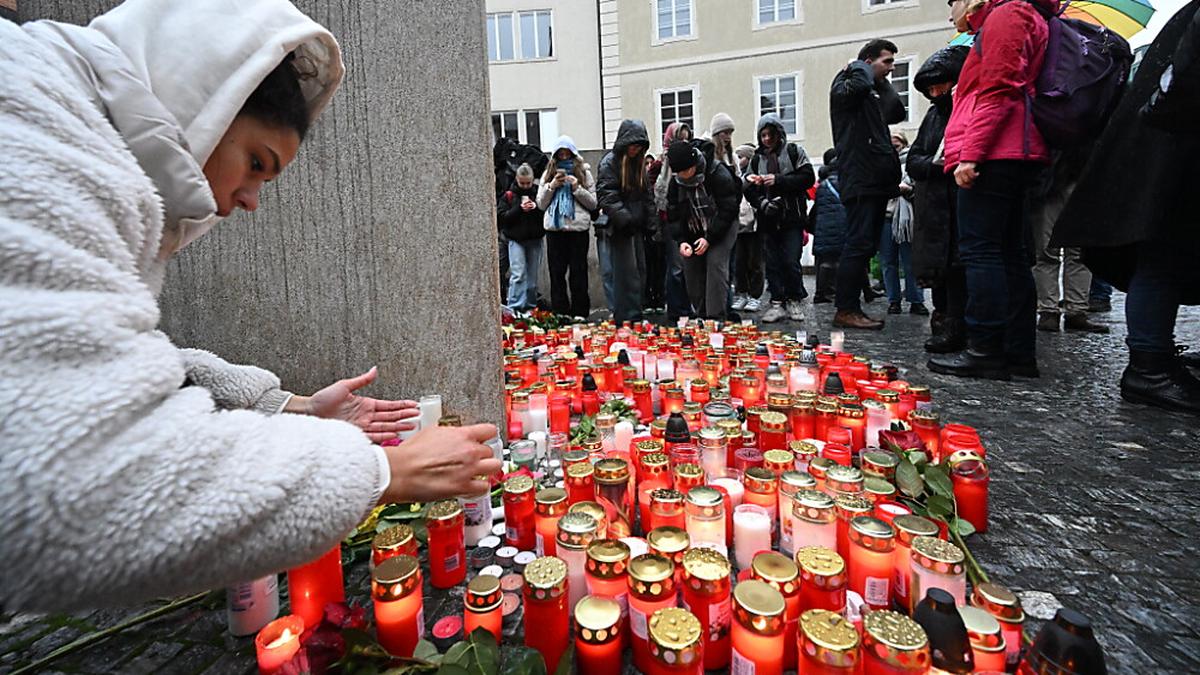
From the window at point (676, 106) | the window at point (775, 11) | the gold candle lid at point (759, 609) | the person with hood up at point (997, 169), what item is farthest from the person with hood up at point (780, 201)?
the window at point (775, 11)

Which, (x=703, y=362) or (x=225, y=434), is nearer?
(x=225, y=434)

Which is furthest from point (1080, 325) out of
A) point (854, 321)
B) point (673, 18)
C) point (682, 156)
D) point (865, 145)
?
point (673, 18)

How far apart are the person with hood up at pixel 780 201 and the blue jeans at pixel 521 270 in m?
2.71

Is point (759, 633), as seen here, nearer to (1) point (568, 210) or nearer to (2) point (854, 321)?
(2) point (854, 321)

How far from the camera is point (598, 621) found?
1.11 metres

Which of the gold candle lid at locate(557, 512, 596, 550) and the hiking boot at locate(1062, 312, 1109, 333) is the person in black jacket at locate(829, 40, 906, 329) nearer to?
the hiking boot at locate(1062, 312, 1109, 333)

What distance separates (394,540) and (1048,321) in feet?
19.3

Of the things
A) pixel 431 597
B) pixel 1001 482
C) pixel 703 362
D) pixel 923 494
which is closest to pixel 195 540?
pixel 431 597

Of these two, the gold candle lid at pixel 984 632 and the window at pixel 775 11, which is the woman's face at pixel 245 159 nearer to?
the gold candle lid at pixel 984 632

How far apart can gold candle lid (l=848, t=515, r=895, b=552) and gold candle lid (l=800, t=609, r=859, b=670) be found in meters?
0.30

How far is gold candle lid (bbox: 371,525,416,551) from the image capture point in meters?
1.33

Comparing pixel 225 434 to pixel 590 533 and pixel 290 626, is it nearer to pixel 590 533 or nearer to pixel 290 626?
pixel 290 626

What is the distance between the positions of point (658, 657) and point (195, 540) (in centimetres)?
79

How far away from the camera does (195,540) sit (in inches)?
26.6
